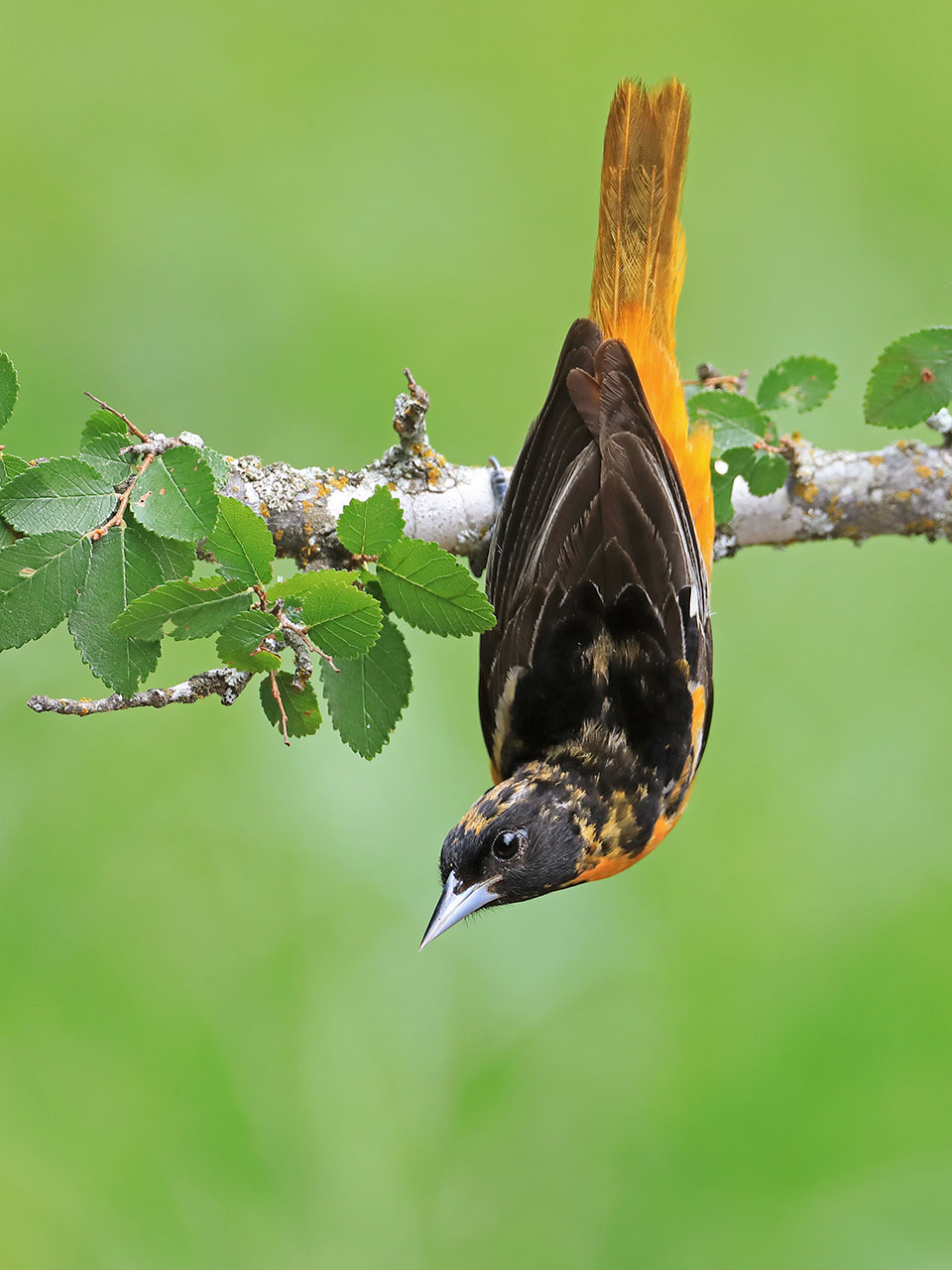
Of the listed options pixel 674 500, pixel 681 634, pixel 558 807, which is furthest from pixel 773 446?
pixel 558 807

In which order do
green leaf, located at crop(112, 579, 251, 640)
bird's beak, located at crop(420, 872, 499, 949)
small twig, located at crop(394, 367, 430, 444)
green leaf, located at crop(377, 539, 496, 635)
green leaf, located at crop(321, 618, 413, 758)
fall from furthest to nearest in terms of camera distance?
small twig, located at crop(394, 367, 430, 444), bird's beak, located at crop(420, 872, 499, 949), green leaf, located at crop(321, 618, 413, 758), green leaf, located at crop(377, 539, 496, 635), green leaf, located at crop(112, 579, 251, 640)

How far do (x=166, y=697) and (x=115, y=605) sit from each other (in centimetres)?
17

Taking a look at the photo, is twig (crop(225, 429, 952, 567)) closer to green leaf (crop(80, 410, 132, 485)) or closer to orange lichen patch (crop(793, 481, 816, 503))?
orange lichen patch (crop(793, 481, 816, 503))

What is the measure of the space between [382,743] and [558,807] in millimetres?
545

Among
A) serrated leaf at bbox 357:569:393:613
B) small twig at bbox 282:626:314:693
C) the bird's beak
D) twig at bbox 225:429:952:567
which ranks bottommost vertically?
the bird's beak

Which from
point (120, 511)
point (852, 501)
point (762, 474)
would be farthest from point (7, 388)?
point (852, 501)

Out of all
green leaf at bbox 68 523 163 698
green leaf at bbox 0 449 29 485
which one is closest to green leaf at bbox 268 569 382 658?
green leaf at bbox 68 523 163 698

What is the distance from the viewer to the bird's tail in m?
2.69

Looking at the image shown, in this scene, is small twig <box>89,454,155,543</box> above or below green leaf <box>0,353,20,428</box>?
below

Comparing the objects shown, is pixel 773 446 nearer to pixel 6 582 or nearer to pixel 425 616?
pixel 425 616

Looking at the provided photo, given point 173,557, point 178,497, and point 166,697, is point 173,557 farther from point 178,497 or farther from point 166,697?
point 166,697

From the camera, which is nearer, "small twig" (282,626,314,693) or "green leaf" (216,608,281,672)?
"green leaf" (216,608,281,672)

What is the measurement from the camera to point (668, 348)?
2879 millimetres

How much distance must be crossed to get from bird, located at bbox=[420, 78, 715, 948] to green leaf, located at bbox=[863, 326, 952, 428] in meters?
0.44
